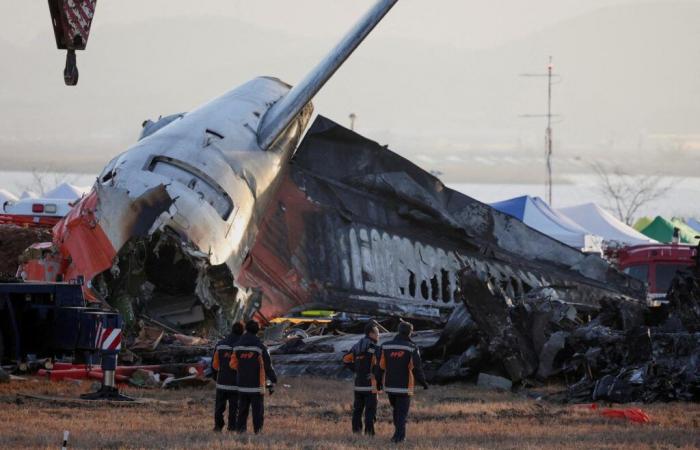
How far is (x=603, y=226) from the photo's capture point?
6306cm

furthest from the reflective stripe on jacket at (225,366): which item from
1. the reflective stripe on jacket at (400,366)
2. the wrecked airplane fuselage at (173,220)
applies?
the wrecked airplane fuselage at (173,220)

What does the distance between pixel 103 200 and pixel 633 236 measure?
37196 mm

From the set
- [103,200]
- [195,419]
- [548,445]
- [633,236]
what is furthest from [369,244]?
[633,236]

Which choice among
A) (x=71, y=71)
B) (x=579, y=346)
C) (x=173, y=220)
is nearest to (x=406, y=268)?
(x=173, y=220)

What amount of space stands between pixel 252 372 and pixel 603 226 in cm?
4811

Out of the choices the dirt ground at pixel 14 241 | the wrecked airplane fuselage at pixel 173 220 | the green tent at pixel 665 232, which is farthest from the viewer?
the green tent at pixel 665 232

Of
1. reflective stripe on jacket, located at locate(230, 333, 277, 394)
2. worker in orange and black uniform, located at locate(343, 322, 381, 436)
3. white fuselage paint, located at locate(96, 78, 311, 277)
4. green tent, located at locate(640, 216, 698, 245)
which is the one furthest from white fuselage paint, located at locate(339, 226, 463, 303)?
green tent, located at locate(640, 216, 698, 245)

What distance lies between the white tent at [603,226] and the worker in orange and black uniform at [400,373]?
44.2 metres

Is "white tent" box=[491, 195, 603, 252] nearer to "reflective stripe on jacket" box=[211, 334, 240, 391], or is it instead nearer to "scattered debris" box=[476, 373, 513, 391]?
"scattered debris" box=[476, 373, 513, 391]

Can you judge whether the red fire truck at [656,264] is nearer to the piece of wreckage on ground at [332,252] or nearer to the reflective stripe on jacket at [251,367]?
the piece of wreckage on ground at [332,252]

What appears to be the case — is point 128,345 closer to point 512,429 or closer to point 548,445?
point 512,429

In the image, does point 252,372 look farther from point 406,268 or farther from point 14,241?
point 14,241

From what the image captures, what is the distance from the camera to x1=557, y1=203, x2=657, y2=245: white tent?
200 ft

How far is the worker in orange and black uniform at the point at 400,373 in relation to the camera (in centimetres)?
1627
